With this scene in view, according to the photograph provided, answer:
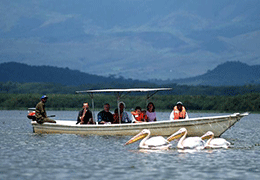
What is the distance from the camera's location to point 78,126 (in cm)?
2664

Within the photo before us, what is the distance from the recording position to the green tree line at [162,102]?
64.3m

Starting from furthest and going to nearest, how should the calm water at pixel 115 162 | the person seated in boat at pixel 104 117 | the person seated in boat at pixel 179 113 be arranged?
the person seated in boat at pixel 104 117 → the person seated in boat at pixel 179 113 → the calm water at pixel 115 162

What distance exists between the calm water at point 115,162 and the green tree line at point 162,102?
41.4 metres

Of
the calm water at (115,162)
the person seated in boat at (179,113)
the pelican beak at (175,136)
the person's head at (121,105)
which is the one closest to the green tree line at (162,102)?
the person's head at (121,105)

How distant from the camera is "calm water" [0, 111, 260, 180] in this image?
15406mm

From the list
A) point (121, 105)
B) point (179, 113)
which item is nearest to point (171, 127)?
point (179, 113)

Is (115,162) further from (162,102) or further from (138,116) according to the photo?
(162,102)

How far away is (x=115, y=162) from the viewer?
57.9 feet

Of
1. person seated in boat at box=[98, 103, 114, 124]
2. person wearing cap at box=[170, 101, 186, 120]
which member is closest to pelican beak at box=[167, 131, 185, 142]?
person wearing cap at box=[170, 101, 186, 120]

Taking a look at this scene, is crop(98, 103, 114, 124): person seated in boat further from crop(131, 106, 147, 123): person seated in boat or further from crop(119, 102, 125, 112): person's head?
crop(131, 106, 147, 123): person seated in boat

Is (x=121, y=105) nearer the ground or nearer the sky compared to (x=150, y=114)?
nearer the sky

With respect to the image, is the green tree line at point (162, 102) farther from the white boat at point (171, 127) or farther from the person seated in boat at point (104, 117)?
the white boat at point (171, 127)

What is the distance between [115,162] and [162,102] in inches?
2074

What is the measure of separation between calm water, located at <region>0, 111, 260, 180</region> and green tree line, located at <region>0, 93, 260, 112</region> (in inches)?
1630
